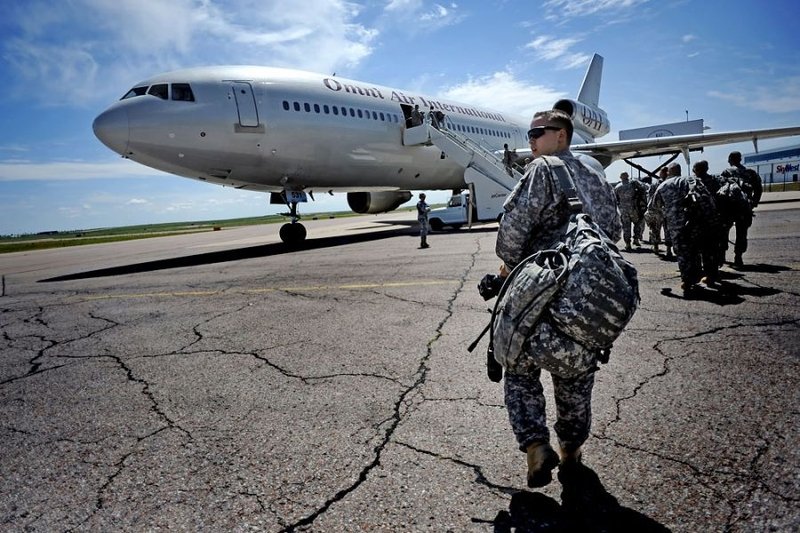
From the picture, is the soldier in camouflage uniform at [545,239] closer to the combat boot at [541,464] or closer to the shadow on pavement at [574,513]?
the combat boot at [541,464]

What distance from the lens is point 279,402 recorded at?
11.1 ft

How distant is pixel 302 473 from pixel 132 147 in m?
10.9

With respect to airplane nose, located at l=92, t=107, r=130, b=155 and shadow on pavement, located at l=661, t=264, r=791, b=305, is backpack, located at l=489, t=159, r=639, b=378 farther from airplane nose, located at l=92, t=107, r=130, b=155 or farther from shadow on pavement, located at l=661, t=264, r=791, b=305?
airplane nose, located at l=92, t=107, r=130, b=155

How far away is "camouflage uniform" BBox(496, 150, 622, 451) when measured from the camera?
2.20 metres

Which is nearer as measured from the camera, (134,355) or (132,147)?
(134,355)

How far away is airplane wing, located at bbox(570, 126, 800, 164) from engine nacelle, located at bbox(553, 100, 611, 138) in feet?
9.34

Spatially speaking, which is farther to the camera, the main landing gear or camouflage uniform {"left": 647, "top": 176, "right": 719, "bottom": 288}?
the main landing gear

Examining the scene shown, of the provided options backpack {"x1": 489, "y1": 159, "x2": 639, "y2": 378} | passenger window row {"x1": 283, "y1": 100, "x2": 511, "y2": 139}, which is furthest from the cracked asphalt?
passenger window row {"x1": 283, "y1": 100, "x2": 511, "y2": 139}

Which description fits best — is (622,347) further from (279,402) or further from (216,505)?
(216,505)

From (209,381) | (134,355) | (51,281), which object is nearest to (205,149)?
(51,281)

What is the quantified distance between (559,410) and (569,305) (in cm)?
61

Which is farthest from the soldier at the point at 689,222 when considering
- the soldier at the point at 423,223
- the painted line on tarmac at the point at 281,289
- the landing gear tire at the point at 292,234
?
the landing gear tire at the point at 292,234

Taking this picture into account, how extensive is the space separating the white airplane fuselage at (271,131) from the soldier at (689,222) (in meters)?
10.1

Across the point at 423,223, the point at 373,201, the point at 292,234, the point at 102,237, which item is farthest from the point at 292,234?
the point at 102,237
